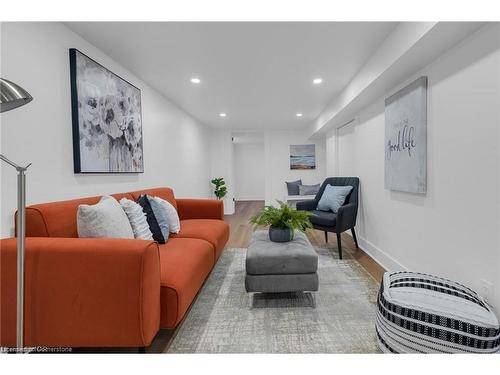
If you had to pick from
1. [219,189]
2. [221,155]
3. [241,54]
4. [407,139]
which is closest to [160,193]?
[241,54]

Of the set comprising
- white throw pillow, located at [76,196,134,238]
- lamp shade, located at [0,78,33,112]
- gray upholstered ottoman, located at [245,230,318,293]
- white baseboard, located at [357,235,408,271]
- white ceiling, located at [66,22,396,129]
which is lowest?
white baseboard, located at [357,235,408,271]

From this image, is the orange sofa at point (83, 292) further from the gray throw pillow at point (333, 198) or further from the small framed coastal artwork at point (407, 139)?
the gray throw pillow at point (333, 198)

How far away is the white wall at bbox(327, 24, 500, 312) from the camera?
5.02 feet

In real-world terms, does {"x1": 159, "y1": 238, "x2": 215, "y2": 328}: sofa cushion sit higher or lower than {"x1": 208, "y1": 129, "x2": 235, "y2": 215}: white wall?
lower

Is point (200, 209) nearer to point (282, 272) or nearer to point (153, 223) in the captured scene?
point (153, 223)

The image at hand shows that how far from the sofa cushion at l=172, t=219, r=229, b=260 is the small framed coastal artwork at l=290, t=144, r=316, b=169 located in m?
4.38

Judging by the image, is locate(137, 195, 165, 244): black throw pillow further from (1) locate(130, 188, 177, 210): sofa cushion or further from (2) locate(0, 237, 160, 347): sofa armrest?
(2) locate(0, 237, 160, 347): sofa armrest

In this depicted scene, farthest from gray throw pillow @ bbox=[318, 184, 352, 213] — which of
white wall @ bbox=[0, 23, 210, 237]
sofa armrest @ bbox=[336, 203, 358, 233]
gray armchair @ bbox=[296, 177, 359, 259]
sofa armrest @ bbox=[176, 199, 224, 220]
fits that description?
white wall @ bbox=[0, 23, 210, 237]

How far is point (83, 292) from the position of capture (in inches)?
49.1

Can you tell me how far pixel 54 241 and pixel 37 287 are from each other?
0.74 ft

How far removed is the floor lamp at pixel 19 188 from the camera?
0.99 metres

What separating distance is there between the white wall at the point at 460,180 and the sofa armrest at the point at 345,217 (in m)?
0.57

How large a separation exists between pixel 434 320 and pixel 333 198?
7.99 ft

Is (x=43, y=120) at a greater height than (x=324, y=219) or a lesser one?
greater
